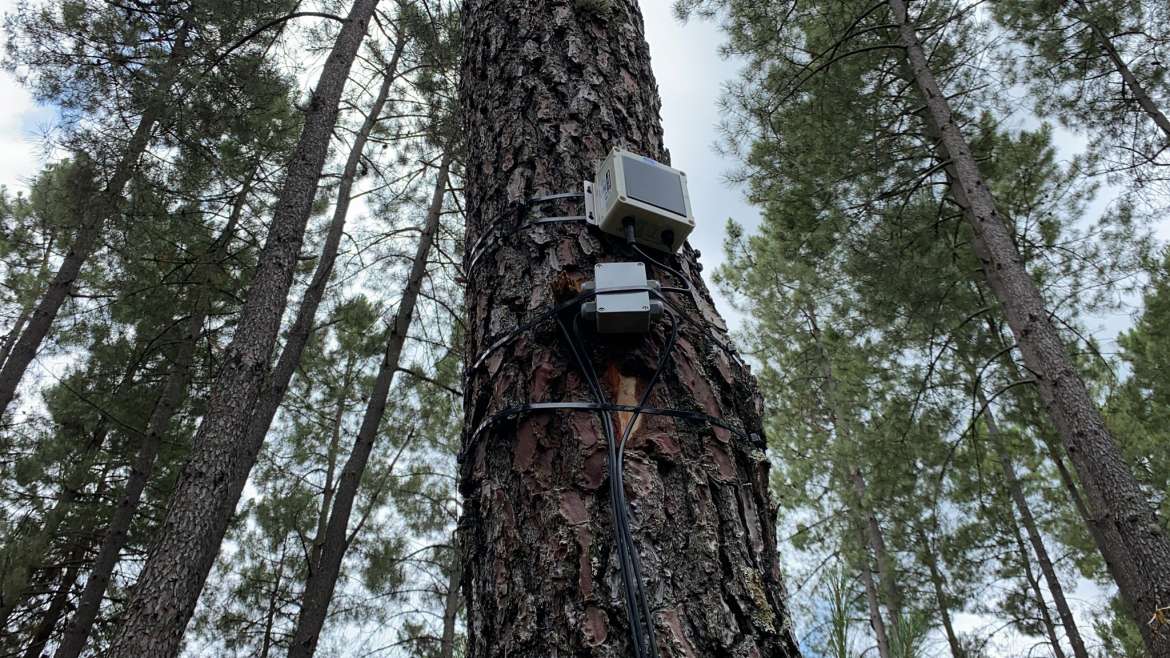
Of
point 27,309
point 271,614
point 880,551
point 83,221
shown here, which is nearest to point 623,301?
point 83,221

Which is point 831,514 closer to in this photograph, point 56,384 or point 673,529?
point 673,529

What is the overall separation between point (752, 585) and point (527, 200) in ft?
2.29

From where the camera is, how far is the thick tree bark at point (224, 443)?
10.5ft

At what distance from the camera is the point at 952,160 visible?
181 inches

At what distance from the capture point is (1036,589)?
840 cm

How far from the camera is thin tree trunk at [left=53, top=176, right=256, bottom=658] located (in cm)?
508

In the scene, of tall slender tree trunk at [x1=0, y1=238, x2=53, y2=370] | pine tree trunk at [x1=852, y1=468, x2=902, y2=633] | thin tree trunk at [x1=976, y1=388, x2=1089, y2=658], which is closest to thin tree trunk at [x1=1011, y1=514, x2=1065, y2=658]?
thin tree trunk at [x1=976, y1=388, x2=1089, y2=658]

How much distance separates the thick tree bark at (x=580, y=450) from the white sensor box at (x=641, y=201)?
0.04 m

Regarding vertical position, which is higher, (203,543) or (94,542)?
(94,542)

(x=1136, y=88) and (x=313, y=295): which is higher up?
(x=1136, y=88)

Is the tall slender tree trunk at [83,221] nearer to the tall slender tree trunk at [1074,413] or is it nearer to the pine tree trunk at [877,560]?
the tall slender tree trunk at [1074,413]

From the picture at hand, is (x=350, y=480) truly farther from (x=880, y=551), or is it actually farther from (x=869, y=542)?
(x=869, y=542)

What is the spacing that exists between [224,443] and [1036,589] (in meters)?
10.0

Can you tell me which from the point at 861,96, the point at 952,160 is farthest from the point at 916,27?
the point at 952,160
